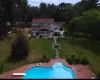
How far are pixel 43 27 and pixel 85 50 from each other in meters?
14.7

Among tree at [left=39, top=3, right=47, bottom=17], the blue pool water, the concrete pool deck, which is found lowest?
the blue pool water

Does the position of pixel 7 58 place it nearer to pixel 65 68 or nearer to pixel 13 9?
pixel 65 68

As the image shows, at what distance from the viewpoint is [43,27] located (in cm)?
4006

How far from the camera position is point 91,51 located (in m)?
26.8

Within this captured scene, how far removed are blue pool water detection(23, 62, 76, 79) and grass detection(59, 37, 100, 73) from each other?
8.33 feet

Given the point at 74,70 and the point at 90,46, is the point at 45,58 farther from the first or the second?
the point at 90,46

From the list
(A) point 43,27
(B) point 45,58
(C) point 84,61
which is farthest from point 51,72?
(A) point 43,27

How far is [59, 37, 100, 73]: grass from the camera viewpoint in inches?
875

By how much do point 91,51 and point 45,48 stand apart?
234 inches

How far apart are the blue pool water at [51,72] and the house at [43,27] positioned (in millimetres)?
18056

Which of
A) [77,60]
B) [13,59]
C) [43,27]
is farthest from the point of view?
[43,27]

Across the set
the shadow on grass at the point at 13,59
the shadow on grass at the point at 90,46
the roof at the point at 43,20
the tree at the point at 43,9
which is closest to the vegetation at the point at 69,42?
the shadow on grass at the point at 90,46

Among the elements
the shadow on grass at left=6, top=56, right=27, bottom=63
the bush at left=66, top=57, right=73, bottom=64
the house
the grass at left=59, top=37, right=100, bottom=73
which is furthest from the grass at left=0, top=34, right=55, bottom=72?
the house

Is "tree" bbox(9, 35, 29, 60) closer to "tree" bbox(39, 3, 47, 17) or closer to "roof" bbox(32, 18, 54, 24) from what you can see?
"roof" bbox(32, 18, 54, 24)
